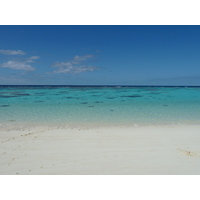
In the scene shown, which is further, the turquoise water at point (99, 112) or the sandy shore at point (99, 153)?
the turquoise water at point (99, 112)

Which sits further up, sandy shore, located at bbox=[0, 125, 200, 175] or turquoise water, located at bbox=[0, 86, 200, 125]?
turquoise water, located at bbox=[0, 86, 200, 125]

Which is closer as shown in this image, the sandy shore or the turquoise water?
the sandy shore

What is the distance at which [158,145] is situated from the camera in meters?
6.43

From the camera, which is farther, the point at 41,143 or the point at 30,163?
the point at 41,143

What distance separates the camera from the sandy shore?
459 centimetres

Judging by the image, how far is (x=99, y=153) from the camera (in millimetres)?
5637

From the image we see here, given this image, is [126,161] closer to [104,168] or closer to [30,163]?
[104,168]

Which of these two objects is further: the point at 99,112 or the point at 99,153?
the point at 99,112

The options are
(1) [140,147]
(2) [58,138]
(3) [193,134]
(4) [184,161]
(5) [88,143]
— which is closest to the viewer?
(4) [184,161]

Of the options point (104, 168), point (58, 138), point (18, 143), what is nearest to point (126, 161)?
point (104, 168)

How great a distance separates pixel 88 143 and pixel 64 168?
209cm

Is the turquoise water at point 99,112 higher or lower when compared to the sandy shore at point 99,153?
higher

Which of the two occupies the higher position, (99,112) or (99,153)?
(99,112)

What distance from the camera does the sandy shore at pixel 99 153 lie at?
4594 mm
